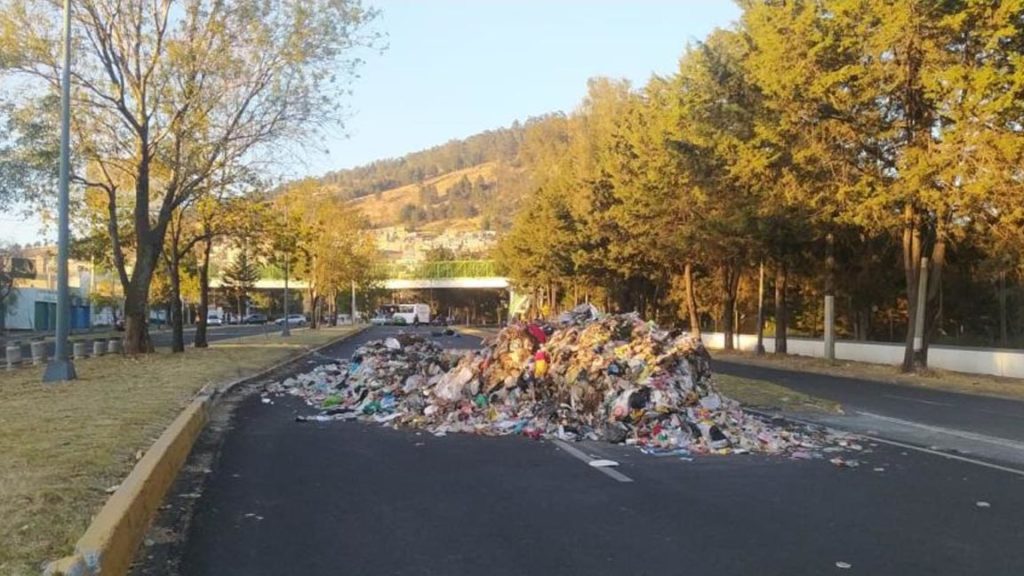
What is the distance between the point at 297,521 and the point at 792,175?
2386 centimetres

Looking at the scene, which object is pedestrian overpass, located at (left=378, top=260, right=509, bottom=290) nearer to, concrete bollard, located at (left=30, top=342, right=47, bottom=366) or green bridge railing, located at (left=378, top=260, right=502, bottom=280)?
green bridge railing, located at (left=378, top=260, right=502, bottom=280)

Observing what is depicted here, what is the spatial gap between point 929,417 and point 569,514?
1104 centimetres

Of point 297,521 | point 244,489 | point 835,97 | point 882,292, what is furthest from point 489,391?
point 882,292

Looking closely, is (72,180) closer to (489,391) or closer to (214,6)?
(214,6)

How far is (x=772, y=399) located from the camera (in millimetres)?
18578

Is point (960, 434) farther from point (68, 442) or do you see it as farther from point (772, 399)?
point (68, 442)

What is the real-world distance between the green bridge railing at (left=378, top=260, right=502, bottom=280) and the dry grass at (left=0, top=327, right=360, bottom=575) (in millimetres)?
95704

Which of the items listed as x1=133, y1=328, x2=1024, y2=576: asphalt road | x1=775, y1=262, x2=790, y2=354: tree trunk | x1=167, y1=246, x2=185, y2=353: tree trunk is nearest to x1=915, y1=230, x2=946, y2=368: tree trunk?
x1=775, y1=262, x2=790, y2=354: tree trunk

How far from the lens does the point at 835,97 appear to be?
26.6 metres

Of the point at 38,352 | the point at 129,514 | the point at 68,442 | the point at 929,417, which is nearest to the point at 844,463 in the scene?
the point at 929,417

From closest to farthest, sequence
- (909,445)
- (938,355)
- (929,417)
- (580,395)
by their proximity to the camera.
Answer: (909,445)
(580,395)
(929,417)
(938,355)

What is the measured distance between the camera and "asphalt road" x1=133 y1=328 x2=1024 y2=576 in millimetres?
6422

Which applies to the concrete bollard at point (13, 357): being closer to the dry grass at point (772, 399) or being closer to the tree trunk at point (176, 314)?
the tree trunk at point (176, 314)

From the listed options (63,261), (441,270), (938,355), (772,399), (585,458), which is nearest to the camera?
(585,458)
